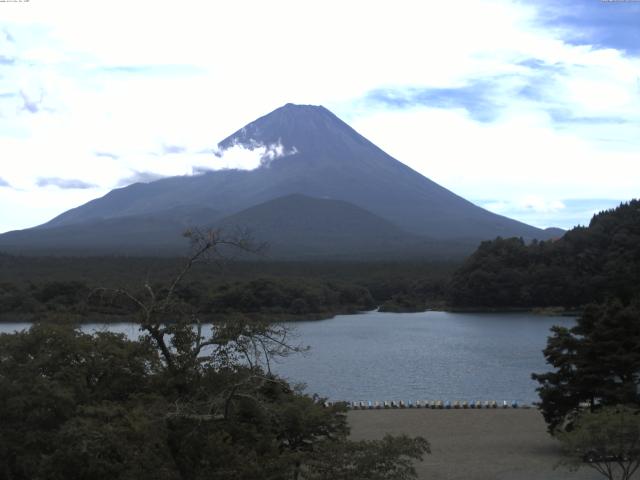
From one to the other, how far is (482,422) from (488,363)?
9949 mm

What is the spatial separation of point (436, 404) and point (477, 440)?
3600 millimetres

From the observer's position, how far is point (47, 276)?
48.8 metres

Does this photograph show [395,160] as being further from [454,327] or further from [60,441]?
[60,441]

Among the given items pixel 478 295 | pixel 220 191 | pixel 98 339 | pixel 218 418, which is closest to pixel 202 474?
pixel 218 418

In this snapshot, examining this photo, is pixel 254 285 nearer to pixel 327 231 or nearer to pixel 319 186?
pixel 327 231

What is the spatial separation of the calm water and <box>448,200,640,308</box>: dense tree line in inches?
205

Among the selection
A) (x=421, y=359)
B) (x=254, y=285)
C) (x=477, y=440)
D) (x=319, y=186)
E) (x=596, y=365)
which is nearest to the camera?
(x=596, y=365)

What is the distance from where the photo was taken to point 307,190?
102 meters

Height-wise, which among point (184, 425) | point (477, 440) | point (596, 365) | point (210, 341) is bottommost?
point (477, 440)

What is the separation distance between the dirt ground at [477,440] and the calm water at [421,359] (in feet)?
7.26

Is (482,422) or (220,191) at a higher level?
(220,191)

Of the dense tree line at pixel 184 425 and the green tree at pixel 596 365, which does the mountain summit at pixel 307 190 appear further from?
the dense tree line at pixel 184 425

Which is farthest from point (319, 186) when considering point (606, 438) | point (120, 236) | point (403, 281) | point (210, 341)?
point (210, 341)

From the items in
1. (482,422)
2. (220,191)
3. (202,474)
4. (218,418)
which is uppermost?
(220,191)
